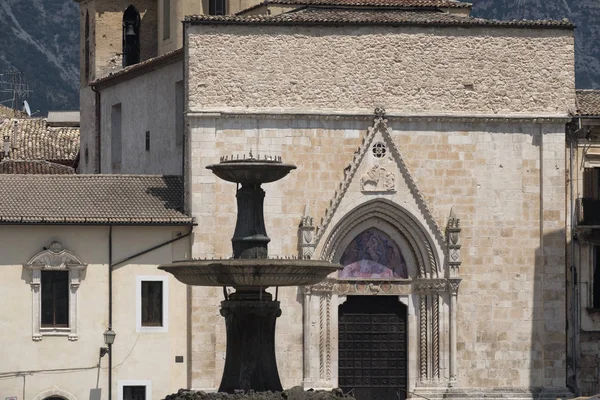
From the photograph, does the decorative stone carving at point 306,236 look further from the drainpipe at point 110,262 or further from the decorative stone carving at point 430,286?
the decorative stone carving at point 430,286

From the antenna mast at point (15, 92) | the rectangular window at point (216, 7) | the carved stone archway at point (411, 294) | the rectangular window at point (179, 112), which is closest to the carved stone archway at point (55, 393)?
the carved stone archway at point (411, 294)

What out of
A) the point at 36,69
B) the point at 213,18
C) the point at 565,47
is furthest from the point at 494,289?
the point at 36,69

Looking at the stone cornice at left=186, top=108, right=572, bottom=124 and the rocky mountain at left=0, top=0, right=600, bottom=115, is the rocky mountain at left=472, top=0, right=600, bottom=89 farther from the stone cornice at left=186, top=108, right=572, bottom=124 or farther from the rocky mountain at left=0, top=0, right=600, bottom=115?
the stone cornice at left=186, top=108, right=572, bottom=124

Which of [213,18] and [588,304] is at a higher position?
[213,18]

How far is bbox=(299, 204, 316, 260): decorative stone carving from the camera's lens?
56.5 metres

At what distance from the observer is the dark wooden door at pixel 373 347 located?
5750 centimetres

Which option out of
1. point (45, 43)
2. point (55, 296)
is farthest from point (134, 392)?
point (45, 43)

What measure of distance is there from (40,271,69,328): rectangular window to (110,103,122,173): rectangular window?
A: 1317 cm

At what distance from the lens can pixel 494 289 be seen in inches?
2263

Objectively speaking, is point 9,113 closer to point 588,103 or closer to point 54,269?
point 588,103

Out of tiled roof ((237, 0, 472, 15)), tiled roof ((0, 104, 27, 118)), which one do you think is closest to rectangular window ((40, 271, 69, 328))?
tiled roof ((237, 0, 472, 15))

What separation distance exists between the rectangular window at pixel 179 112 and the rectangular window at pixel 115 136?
25.2ft

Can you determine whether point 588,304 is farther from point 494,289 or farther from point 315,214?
point 315,214

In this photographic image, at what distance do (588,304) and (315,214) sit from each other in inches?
306
